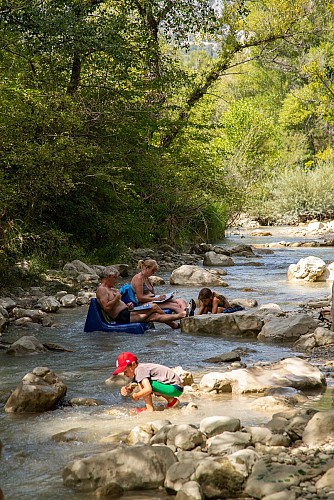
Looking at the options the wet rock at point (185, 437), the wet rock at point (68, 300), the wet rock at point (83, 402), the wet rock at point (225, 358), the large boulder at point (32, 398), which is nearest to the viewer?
the wet rock at point (185, 437)

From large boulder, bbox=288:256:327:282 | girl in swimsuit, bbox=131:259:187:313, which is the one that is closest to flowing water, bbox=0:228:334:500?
girl in swimsuit, bbox=131:259:187:313

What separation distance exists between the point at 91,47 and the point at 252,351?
7312mm

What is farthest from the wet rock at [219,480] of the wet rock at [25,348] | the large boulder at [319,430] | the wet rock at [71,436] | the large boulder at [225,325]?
the large boulder at [225,325]

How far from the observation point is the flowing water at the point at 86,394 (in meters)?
4.51

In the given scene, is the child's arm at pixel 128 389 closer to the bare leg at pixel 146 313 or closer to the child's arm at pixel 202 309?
the bare leg at pixel 146 313

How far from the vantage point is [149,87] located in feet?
58.5

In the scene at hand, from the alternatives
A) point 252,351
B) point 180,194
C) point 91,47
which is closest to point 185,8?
point 180,194

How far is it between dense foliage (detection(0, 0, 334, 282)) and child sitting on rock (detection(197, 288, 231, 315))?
3.78 metres

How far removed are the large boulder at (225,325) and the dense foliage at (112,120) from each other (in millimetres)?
4039

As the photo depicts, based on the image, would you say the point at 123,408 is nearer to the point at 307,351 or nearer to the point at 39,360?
the point at 39,360

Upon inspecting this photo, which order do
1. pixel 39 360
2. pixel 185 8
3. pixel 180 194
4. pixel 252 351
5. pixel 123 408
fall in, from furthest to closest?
pixel 180 194, pixel 185 8, pixel 252 351, pixel 39 360, pixel 123 408

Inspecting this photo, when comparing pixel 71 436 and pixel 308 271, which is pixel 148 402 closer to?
pixel 71 436

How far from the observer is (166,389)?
5.93 metres

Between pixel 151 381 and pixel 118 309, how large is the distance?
423 cm
